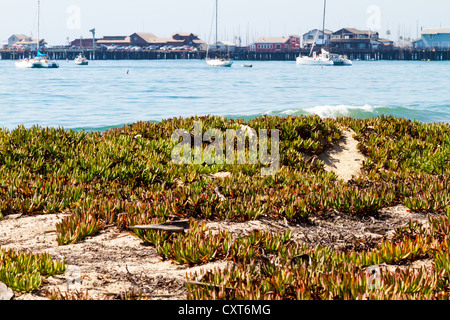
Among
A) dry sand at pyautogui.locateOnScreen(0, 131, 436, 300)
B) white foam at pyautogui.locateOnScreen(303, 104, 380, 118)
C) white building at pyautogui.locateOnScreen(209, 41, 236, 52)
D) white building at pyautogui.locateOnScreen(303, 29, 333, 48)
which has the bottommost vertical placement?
dry sand at pyautogui.locateOnScreen(0, 131, 436, 300)

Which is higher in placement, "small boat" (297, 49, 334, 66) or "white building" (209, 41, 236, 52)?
"white building" (209, 41, 236, 52)

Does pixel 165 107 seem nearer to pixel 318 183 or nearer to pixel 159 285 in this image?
pixel 318 183

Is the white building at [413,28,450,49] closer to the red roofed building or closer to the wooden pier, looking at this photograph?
the wooden pier

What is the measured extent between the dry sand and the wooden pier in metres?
172

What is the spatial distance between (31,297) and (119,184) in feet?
16.8

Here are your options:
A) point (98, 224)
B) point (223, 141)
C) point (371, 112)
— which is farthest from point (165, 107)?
point (98, 224)

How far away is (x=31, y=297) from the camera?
4.80 m

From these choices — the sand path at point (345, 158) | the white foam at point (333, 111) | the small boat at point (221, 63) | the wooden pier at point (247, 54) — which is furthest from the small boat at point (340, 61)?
the sand path at point (345, 158)

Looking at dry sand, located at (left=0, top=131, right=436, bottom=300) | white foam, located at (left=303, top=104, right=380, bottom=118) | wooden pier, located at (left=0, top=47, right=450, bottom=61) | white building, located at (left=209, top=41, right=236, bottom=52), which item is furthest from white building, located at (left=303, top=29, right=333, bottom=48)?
dry sand, located at (left=0, top=131, right=436, bottom=300)

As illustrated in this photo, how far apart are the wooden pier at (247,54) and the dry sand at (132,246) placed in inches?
6754

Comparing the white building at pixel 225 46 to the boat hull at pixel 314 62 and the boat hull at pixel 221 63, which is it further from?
the boat hull at pixel 221 63

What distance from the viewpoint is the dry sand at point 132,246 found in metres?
5.12

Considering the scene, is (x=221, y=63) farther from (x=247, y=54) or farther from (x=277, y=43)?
(x=277, y=43)

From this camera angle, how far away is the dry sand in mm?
5121
